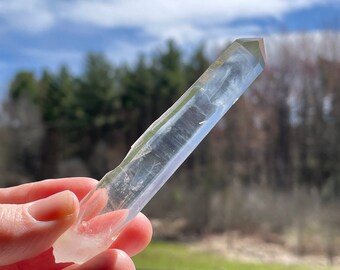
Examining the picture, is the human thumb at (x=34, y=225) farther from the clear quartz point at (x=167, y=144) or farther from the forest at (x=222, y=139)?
the forest at (x=222, y=139)

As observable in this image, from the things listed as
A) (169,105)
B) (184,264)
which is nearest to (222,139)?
(169,105)

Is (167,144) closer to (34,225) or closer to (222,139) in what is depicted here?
(34,225)

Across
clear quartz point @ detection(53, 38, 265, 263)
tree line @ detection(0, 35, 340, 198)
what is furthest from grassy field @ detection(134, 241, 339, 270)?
tree line @ detection(0, 35, 340, 198)

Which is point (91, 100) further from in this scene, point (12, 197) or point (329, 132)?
point (12, 197)

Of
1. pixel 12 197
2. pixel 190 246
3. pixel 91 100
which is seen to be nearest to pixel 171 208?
pixel 190 246

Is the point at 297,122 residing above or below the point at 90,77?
below

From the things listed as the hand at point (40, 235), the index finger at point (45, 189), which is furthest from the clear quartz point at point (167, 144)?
the index finger at point (45, 189)
